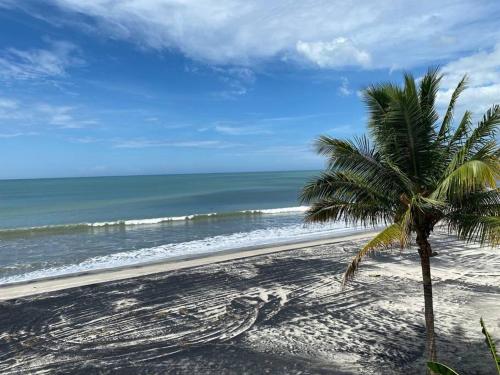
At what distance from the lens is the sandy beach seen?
873 cm

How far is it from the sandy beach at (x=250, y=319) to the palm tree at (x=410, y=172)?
7.64ft

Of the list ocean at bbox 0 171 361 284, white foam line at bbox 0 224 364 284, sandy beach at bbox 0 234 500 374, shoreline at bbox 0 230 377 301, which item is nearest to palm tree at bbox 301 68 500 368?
sandy beach at bbox 0 234 500 374

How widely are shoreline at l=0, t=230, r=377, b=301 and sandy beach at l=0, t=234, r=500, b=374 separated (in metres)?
0.12

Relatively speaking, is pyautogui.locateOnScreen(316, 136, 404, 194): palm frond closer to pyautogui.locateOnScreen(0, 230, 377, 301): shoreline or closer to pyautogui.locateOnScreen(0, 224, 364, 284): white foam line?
pyautogui.locateOnScreen(0, 230, 377, 301): shoreline

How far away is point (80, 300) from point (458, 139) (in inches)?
436

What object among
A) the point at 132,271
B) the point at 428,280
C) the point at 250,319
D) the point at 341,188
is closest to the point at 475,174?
the point at 341,188

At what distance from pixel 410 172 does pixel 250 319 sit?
5.98 metres

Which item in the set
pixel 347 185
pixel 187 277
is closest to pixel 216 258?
pixel 187 277

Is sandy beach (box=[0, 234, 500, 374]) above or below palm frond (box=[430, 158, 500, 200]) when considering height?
below

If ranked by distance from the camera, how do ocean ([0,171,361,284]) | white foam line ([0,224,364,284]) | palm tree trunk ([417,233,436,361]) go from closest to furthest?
palm tree trunk ([417,233,436,361]) → white foam line ([0,224,364,284]) → ocean ([0,171,361,284])

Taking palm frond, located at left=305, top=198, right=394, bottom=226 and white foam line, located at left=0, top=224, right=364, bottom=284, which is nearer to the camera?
palm frond, located at left=305, top=198, right=394, bottom=226

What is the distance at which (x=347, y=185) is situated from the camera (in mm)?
7562

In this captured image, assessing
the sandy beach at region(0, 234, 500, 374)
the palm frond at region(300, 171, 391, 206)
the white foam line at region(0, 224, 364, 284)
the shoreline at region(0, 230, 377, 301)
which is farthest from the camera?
the white foam line at region(0, 224, 364, 284)

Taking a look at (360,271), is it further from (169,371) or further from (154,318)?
(169,371)
